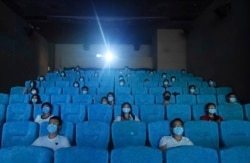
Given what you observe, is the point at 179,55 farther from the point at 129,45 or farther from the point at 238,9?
the point at 238,9

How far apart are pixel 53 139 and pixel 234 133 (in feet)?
6.69

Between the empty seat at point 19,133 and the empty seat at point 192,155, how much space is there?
174 cm

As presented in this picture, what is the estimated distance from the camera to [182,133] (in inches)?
137

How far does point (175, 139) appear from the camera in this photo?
3418 millimetres

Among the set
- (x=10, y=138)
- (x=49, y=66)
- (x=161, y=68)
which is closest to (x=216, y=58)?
(x=161, y=68)

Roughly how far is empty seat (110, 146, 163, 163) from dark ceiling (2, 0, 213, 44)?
7.23 m

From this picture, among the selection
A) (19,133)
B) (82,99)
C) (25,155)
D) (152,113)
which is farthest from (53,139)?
(82,99)

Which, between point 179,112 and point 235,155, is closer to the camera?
point 235,155

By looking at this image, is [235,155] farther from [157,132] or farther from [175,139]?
[157,132]

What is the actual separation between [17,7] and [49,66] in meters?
5.27

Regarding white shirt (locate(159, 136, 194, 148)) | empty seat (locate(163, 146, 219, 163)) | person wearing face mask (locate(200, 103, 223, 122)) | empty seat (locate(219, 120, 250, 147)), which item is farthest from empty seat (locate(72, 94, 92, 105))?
empty seat (locate(163, 146, 219, 163))

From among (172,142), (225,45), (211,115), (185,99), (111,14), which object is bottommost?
(172,142)

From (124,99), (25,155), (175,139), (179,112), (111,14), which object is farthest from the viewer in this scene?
(111,14)

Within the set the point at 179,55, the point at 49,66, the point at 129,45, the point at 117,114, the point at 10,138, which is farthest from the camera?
the point at 129,45
